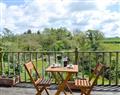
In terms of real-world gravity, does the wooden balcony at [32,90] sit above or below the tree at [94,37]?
below

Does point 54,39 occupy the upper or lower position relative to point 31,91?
upper

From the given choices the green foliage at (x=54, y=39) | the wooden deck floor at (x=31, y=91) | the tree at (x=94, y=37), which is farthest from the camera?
the tree at (x=94, y=37)

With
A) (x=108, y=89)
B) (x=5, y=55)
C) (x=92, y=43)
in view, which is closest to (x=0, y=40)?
(x=5, y=55)

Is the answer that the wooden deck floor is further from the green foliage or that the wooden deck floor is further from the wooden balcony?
the green foliage

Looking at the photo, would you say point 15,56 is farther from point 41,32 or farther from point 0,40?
point 41,32

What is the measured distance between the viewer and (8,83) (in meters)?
5.66

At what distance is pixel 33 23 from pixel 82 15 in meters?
2.41

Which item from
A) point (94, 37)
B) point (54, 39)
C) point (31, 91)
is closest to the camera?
point (31, 91)

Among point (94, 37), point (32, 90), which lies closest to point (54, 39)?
point (94, 37)

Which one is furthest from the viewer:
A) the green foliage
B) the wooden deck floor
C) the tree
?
the tree

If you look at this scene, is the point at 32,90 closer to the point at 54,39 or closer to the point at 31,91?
the point at 31,91

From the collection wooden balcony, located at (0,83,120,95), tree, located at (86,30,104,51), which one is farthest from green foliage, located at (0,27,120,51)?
wooden balcony, located at (0,83,120,95)

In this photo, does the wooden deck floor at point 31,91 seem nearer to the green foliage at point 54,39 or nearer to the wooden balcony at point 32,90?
the wooden balcony at point 32,90

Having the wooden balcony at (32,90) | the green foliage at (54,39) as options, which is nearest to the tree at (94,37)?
the green foliage at (54,39)
